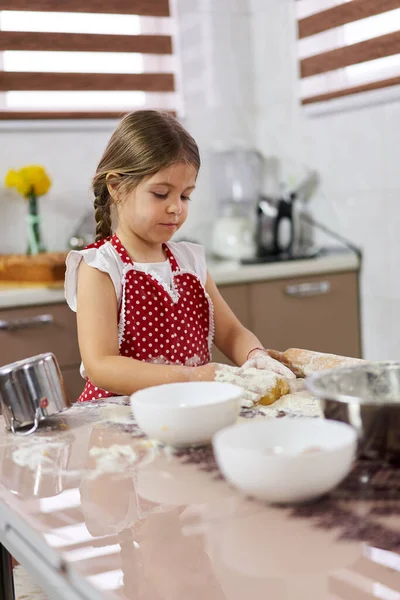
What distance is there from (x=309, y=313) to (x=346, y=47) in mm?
944

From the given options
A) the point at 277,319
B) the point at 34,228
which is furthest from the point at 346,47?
the point at 34,228

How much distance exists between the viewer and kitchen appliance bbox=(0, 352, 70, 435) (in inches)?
45.3

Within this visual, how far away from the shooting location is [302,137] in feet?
10.4

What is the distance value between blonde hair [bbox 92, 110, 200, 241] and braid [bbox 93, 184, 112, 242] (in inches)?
1.8

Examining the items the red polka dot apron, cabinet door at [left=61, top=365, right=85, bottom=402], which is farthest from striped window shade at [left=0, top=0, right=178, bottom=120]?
the red polka dot apron

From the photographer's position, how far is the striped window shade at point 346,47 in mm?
2746

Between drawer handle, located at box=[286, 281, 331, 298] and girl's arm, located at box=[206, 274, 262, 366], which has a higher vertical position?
girl's arm, located at box=[206, 274, 262, 366]

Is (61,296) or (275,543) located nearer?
(275,543)

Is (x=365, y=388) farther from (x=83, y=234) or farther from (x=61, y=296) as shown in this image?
(x=83, y=234)

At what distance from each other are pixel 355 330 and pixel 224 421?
2063mm

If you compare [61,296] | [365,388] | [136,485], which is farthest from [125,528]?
[61,296]

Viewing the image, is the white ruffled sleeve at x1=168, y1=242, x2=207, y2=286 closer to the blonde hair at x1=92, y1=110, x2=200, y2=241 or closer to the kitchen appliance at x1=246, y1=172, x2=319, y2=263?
the blonde hair at x1=92, y1=110, x2=200, y2=241

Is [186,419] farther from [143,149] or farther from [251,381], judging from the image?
[143,149]

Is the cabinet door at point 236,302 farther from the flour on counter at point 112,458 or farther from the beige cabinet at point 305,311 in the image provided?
the flour on counter at point 112,458
